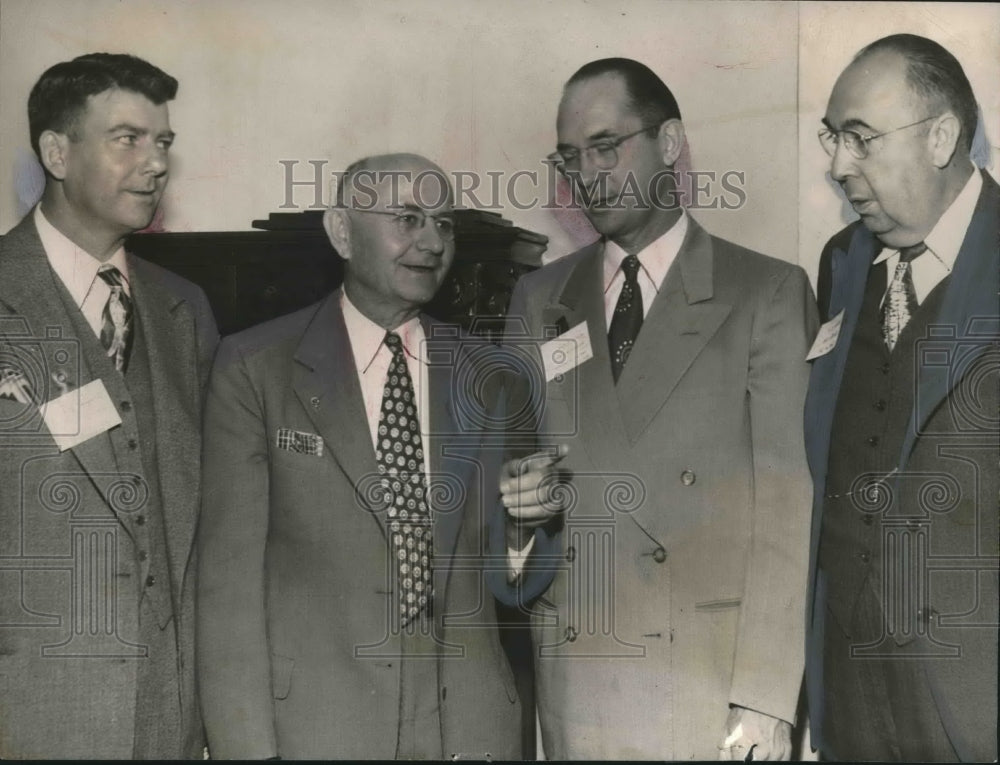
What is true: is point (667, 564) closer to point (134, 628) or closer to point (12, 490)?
point (134, 628)

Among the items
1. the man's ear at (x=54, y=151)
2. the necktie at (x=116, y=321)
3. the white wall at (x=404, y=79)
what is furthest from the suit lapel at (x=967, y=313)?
the man's ear at (x=54, y=151)

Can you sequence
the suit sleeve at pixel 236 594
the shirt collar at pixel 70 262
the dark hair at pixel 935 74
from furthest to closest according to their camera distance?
1. the dark hair at pixel 935 74
2. the shirt collar at pixel 70 262
3. the suit sleeve at pixel 236 594

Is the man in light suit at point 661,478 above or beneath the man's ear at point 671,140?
beneath

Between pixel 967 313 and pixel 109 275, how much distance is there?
2.56 metres

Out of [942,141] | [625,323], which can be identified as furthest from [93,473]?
[942,141]

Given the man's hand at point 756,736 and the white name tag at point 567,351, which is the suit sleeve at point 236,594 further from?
the man's hand at point 756,736

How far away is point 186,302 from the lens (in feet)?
14.0

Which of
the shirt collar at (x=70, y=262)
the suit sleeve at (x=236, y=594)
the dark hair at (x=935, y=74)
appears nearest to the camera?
the suit sleeve at (x=236, y=594)

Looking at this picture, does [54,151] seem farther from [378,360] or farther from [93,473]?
[378,360]

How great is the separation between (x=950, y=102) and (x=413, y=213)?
5.43ft

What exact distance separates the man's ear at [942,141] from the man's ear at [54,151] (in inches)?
101

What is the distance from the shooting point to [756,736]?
13.5 ft

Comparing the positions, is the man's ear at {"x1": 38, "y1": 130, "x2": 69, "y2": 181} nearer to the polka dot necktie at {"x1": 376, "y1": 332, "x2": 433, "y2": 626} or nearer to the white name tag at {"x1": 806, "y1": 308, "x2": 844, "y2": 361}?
the polka dot necktie at {"x1": 376, "y1": 332, "x2": 433, "y2": 626}

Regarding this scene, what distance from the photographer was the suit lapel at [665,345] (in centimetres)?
417
